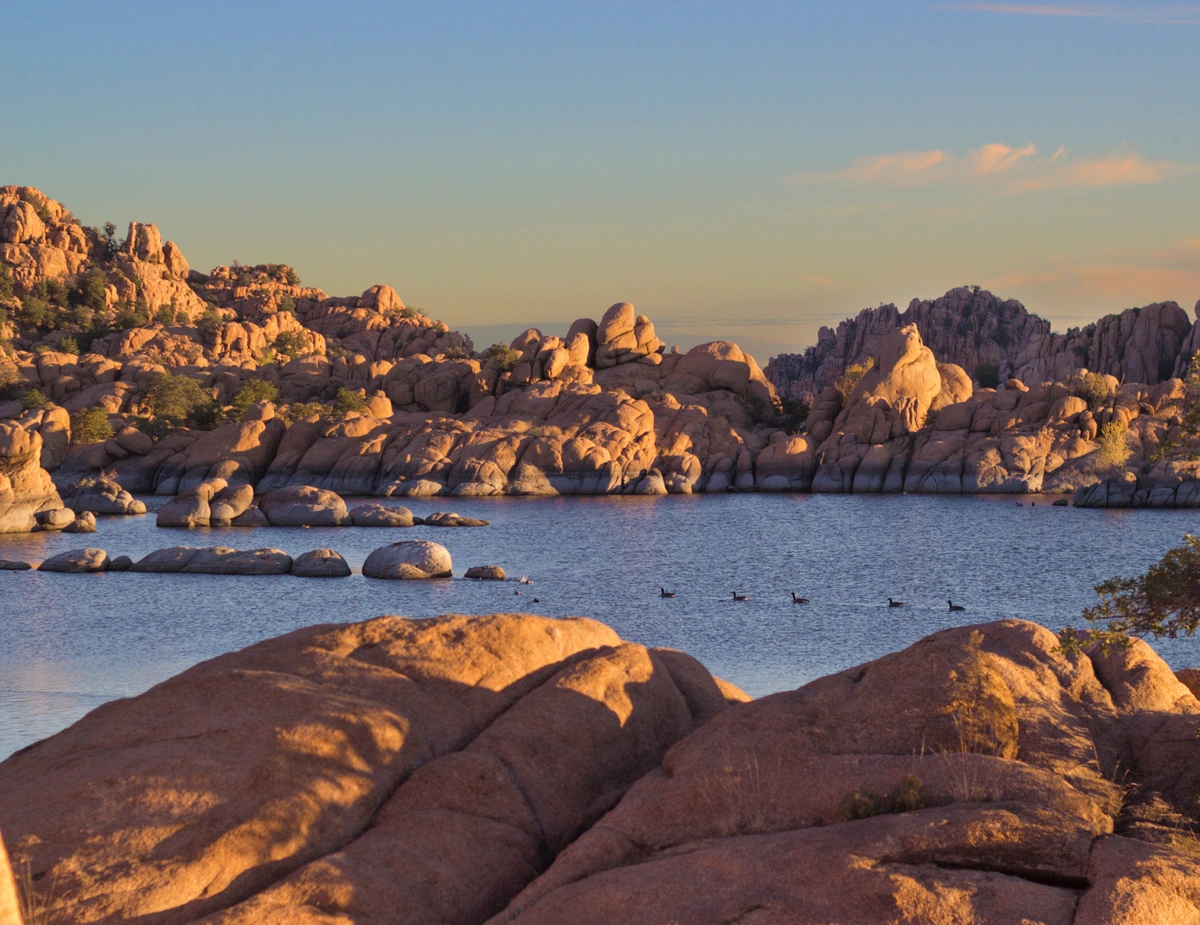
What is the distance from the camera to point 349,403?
399 feet

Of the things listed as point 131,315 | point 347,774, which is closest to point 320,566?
point 347,774

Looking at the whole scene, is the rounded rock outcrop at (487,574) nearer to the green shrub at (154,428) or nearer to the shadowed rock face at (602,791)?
the shadowed rock face at (602,791)

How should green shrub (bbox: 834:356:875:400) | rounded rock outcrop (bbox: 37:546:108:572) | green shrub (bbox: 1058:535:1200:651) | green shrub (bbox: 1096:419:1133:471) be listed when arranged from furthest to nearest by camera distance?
green shrub (bbox: 834:356:875:400), green shrub (bbox: 1096:419:1133:471), rounded rock outcrop (bbox: 37:546:108:572), green shrub (bbox: 1058:535:1200:651)

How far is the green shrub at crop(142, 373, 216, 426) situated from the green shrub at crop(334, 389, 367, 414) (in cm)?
1397

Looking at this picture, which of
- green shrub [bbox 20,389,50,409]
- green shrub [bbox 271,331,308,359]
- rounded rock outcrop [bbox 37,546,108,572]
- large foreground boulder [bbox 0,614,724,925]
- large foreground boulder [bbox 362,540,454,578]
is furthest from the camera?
green shrub [bbox 271,331,308,359]

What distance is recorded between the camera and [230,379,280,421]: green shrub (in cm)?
12644

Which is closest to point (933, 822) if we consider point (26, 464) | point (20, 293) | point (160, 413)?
point (26, 464)

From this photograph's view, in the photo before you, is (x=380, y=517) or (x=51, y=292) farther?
(x=51, y=292)

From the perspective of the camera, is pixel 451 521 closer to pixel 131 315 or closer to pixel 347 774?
pixel 347 774

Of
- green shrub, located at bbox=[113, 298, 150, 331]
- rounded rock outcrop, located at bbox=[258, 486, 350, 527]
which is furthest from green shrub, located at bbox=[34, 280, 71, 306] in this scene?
rounded rock outcrop, located at bbox=[258, 486, 350, 527]

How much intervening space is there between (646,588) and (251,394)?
8985 cm

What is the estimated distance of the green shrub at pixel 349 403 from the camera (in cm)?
12034

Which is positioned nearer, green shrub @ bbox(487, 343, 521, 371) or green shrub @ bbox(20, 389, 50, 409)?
green shrub @ bbox(20, 389, 50, 409)

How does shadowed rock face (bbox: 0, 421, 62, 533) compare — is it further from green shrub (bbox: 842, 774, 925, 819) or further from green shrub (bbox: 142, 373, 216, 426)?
green shrub (bbox: 842, 774, 925, 819)
